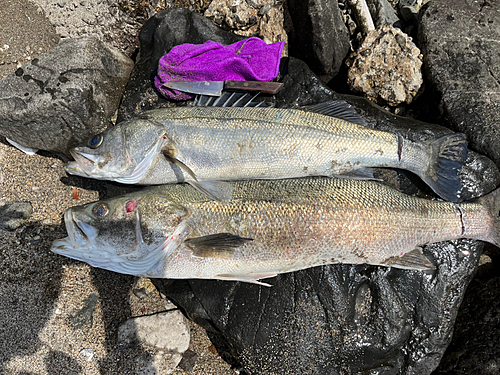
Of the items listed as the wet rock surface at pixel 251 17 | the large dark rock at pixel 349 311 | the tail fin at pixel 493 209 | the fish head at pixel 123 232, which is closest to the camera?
the fish head at pixel 123 232

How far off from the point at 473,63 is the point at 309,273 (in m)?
3.67

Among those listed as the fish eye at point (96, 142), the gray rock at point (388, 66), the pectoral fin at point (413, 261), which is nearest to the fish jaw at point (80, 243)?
the fish eye at point (96, 142)

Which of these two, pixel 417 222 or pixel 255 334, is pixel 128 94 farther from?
pixel 417 222

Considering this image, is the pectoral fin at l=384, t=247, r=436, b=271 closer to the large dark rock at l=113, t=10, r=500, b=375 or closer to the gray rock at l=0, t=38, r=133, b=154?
the large dark rock at l=113, t=10, r=500, b=375

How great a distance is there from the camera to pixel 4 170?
13.2ft

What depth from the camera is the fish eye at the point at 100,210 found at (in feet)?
9.77

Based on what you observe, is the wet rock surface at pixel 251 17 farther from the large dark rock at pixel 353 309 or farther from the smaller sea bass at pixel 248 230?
the smaller sea bass at pixel 248 230

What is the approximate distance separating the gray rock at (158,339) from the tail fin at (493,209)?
4.06 metres

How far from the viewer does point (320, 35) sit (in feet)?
13.6

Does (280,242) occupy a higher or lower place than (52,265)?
higher

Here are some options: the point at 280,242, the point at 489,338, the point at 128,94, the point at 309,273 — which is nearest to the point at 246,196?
the point at 280,242

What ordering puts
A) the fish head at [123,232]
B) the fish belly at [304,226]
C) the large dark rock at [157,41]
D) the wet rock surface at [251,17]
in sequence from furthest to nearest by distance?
the wet rock surface at [251,17] → the large dark rock at [157,41] → the fish belly at [304,226] → the fish head at [123,232]

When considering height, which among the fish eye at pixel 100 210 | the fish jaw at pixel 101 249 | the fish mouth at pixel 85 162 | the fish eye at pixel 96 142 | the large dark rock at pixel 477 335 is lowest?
the large dark rock at pixel 477 335

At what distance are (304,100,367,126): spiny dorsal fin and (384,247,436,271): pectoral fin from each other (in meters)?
1.68
